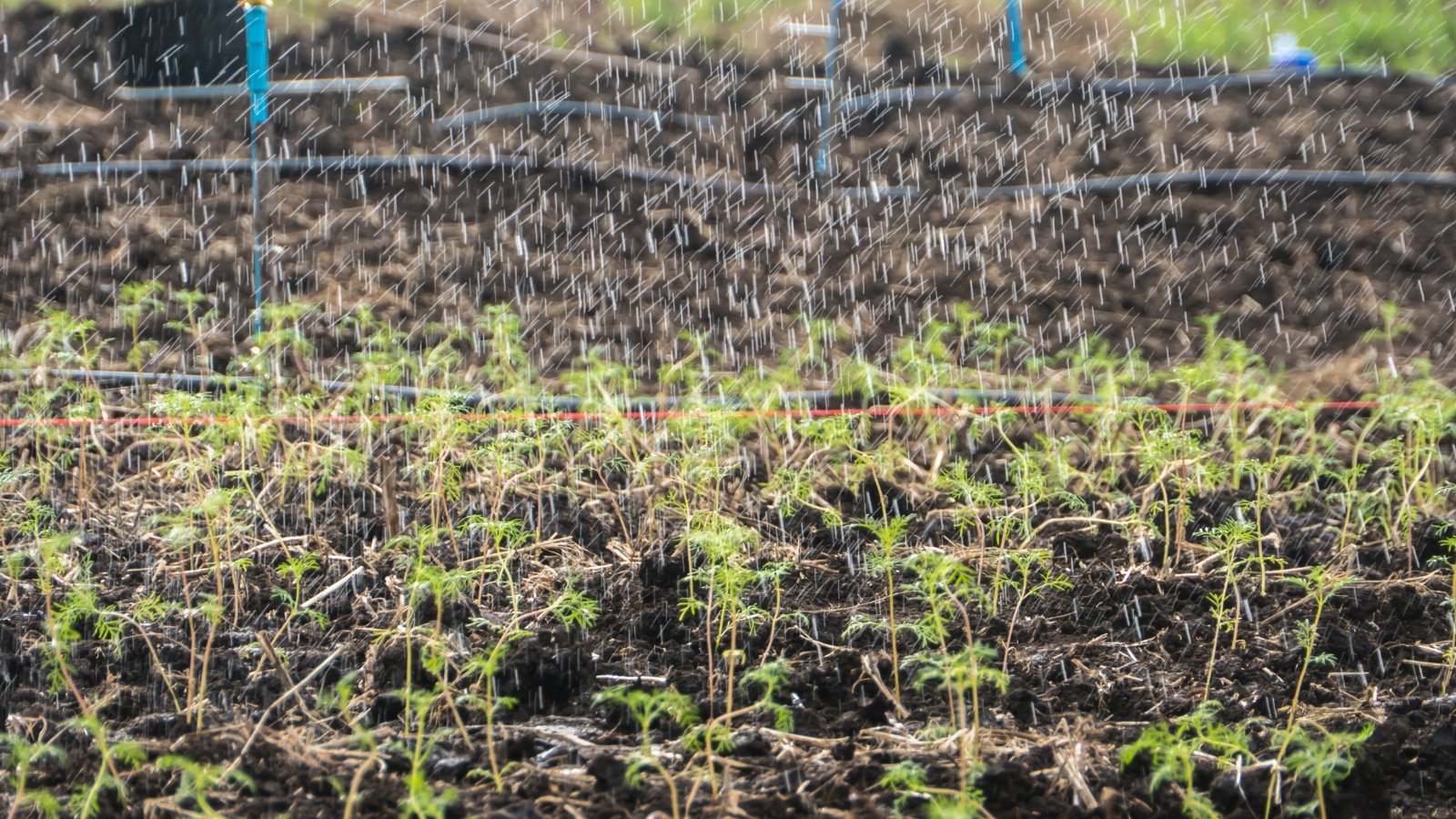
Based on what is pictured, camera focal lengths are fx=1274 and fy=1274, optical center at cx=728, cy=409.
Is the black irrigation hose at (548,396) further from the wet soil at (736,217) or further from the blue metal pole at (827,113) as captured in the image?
the blue metal pole at (827,113)

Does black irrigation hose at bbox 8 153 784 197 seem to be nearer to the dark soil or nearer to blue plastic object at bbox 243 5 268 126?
the dark soil

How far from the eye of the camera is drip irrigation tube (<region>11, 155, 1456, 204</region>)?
5.82 metres

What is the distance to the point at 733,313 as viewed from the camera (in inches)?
208

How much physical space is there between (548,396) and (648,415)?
1.06 feet

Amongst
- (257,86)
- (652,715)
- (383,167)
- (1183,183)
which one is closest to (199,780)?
(652,715)

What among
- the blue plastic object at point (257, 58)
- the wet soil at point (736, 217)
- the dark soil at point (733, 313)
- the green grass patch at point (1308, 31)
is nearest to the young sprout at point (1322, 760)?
the dark soil at point (733, 313)

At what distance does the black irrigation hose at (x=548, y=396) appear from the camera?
405 cm

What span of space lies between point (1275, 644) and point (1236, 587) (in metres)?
→ 0.19

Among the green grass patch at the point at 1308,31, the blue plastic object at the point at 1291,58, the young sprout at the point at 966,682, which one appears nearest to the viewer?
the young sprout at the point at 966,682

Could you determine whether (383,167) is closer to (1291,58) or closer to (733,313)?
(733,313)

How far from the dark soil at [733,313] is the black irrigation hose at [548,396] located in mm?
303

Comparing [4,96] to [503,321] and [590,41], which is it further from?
[503,321]

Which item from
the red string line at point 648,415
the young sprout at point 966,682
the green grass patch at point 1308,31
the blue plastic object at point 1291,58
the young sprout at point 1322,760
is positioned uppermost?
the green grass patch at point 1308,31

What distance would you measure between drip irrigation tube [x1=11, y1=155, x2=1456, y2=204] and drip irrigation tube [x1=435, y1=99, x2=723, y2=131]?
1.08 feet
